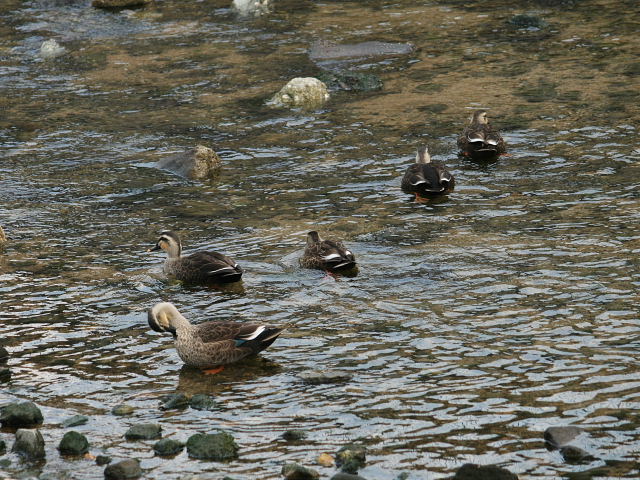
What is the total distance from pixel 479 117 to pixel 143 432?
9856 millimetres

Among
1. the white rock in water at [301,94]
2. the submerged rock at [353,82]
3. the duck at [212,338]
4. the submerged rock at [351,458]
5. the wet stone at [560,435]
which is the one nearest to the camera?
the submerged rock at [351,458]

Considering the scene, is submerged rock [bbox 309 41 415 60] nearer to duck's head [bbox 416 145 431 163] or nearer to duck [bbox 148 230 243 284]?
duck's head [bbox 416 145 431 163]

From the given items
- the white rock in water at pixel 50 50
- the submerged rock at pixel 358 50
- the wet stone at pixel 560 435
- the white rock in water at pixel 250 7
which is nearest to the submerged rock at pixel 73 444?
the wet stone at pixel 560 435

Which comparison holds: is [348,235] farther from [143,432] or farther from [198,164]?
[143,432]

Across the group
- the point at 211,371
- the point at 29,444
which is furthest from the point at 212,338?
the point at 29,444

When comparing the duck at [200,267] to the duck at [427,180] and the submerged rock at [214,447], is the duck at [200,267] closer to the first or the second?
the duck at [427,180]

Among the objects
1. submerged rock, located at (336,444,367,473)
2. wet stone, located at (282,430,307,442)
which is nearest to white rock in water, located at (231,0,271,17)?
wet stone, located at (282,430,307,442)

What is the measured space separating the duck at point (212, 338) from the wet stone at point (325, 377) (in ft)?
2.42

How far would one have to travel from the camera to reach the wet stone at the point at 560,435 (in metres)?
8.52

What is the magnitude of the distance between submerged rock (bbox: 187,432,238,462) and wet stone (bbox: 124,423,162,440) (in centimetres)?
45

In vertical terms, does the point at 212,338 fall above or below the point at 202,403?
above

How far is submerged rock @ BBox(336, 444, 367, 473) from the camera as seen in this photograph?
8.37 metres

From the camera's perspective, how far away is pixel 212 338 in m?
10.8

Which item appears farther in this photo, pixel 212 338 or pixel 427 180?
pixel 427 180
